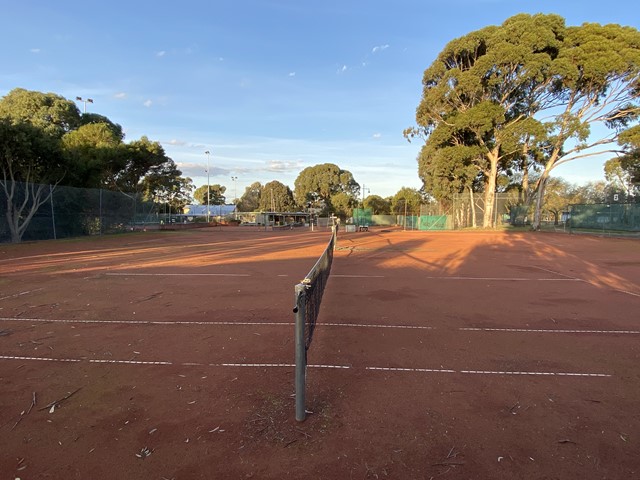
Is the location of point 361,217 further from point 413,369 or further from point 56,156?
point 413,369

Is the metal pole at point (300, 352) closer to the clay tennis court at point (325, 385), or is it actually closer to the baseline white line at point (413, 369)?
the clay tennis court at point (325, 385)

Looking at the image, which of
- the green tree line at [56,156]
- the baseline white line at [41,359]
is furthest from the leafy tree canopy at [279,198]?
the baseline white line at [41,359]

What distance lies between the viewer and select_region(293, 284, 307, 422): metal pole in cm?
339

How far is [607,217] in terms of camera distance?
1426 inches

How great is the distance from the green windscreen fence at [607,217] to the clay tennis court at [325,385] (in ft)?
100

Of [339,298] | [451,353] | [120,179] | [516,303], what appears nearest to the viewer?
[451,353]

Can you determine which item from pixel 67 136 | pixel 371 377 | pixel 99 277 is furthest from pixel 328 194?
pixel 371 377

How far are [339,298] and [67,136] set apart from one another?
111ft

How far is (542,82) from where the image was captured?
3544 centimetres

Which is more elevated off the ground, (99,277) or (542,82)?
(542,82)

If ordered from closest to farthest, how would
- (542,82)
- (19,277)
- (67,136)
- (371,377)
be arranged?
(371,377) → (19,277) → (67,136) → (542,82)

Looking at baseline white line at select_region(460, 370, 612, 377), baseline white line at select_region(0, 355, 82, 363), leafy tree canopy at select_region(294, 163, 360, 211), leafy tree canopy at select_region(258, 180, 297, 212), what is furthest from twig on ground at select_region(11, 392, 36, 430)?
leafy tree canopy at select_region(258, 180, 297, 212)

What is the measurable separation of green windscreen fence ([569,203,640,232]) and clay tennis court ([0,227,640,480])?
100 ft

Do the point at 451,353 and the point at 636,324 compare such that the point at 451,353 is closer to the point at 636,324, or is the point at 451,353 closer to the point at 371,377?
the point at 371,377
